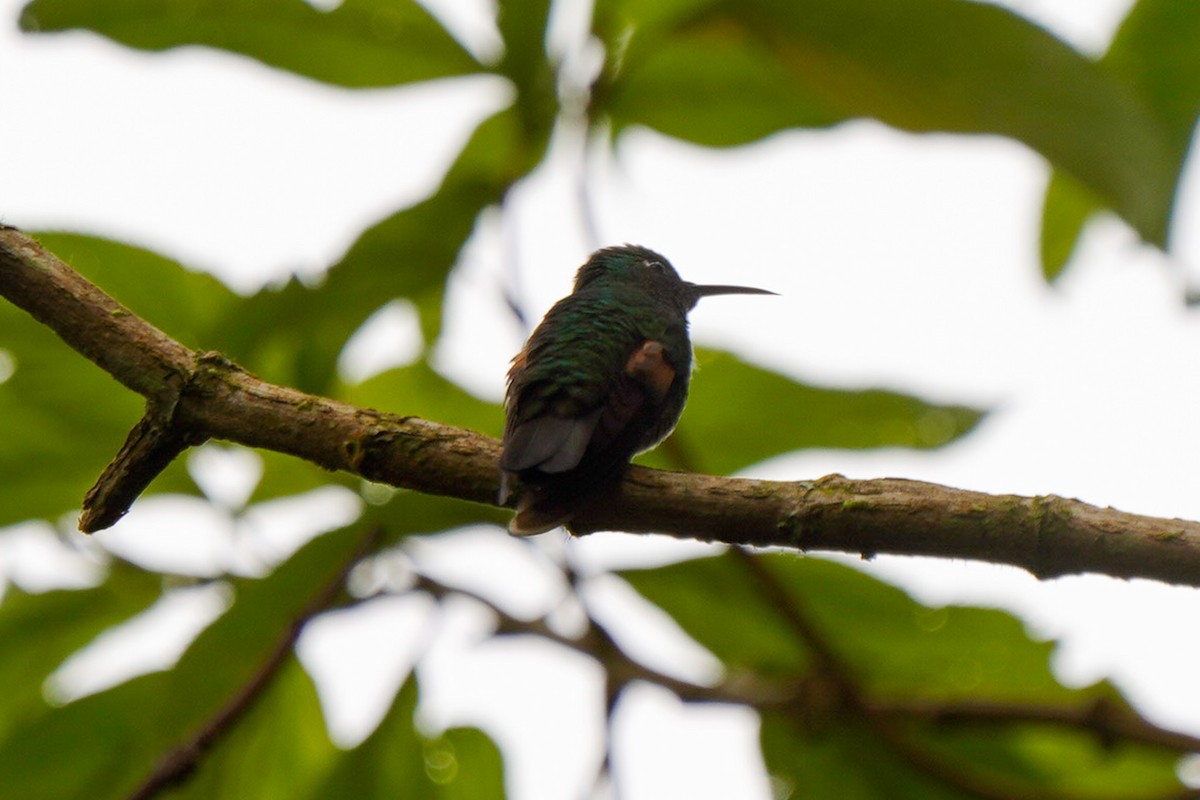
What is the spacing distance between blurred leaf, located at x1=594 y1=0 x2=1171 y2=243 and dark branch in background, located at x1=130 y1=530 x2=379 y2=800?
169 centimetres

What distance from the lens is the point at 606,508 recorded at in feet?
8.12

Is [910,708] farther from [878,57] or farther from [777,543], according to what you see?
[878,57]

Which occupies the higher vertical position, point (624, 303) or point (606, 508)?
point (624, 303)

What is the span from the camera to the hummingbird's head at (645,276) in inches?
174

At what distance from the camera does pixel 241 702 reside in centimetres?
288

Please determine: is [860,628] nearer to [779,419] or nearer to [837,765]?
[837,765]

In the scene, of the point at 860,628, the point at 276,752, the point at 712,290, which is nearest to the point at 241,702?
the point at 276,752

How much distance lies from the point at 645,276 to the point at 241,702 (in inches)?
88.4

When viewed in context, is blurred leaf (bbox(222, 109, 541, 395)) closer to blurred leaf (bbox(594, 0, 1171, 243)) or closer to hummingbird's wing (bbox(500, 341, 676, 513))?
hummingbird's wing (bbox(500, 341, 676, 513))

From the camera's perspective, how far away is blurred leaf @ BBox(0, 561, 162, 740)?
13.1ft

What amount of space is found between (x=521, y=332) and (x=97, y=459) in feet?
4.83

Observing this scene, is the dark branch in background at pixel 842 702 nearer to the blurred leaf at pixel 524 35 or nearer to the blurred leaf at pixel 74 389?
the blurred leaf at pixel 74 389

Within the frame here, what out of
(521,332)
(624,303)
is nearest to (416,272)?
(521,332)

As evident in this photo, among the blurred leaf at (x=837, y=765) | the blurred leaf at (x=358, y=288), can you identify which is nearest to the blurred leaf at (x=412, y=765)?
the blurred leaf at (x=837, y=765)
